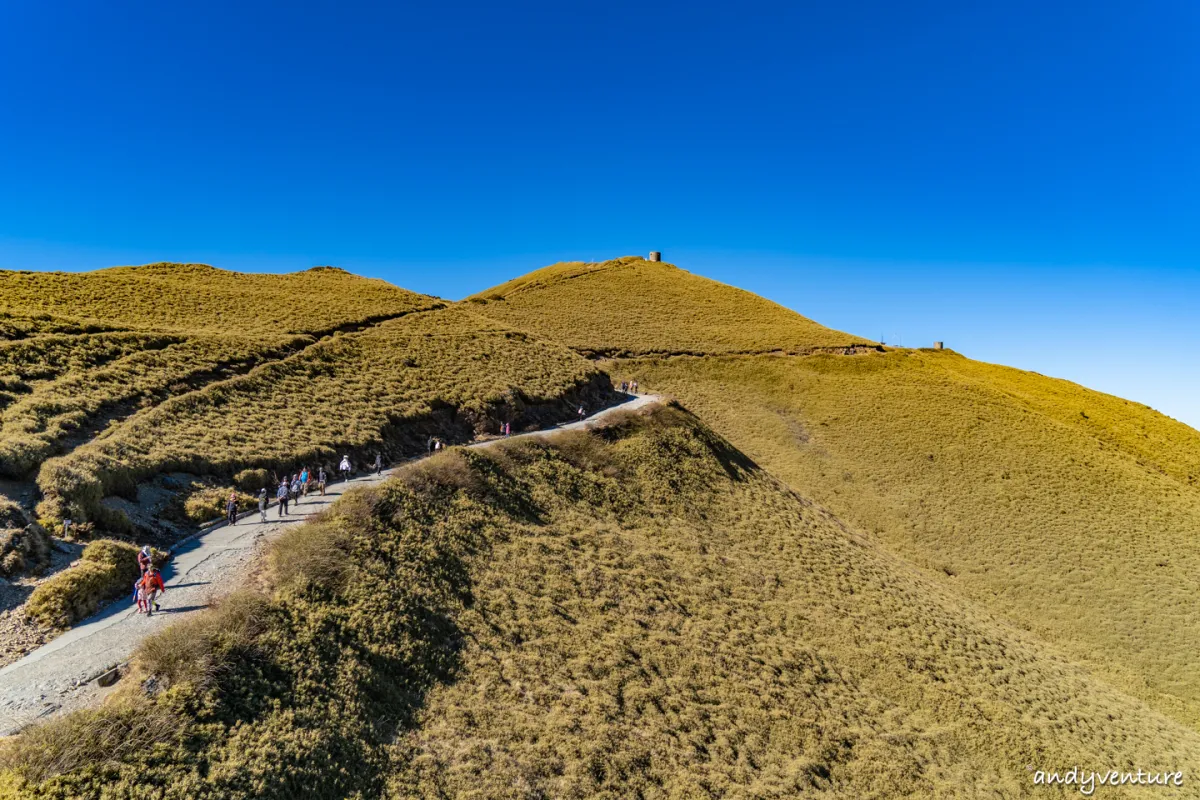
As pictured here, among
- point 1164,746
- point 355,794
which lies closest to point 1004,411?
point 1164,746

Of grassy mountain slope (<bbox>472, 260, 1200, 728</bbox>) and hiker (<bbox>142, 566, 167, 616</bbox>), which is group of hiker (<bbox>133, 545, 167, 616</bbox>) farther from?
grassy mountain slope (<bbox>472, 260, 1200, 728</bbox>)

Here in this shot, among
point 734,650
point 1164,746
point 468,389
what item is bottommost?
point 1164,746

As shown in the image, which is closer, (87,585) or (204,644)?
(204,644)

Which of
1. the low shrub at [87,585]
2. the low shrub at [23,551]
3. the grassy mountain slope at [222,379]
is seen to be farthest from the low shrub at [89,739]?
the grassy mountain slope at [222,379]

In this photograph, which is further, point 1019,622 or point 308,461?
point 1019,622

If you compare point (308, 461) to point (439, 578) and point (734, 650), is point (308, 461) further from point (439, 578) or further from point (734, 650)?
point (734, 650)

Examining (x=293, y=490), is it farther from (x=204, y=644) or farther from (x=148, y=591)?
(x=204, y=644)

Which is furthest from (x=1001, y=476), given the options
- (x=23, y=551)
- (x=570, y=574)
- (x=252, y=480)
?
(x=23, y=551)
